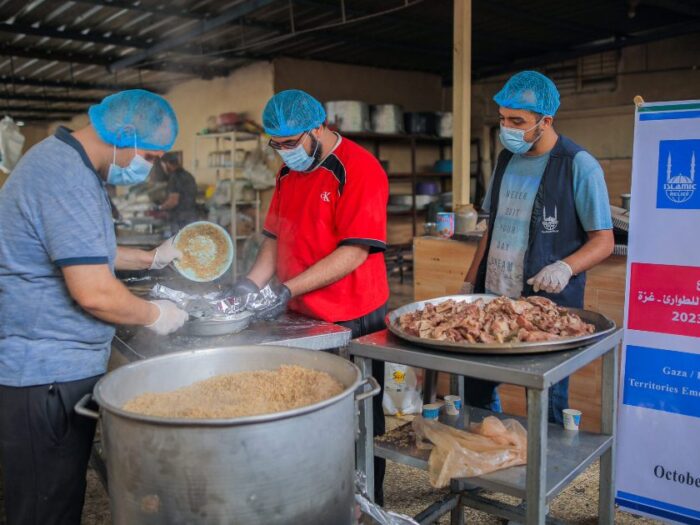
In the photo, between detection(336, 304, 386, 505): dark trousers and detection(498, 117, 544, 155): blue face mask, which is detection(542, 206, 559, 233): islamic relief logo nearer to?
detection(498, 117, 544, 155): blue face mask

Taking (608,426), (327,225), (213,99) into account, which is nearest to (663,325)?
(608,426)

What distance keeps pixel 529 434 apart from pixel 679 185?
141 centimetres

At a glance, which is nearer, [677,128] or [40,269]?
[40,269]

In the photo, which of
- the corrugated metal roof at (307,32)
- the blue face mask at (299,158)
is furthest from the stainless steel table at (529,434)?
the corrugated metal roof at (307,32)

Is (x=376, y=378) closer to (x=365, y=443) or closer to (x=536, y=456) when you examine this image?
(x=365, y=443)

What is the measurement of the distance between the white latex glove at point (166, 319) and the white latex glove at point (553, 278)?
4.51 ft

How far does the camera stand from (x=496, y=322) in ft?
6.80

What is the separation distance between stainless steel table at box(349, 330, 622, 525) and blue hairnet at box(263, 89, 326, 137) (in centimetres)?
95

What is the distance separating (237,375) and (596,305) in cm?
261

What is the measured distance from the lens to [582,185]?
257 cm

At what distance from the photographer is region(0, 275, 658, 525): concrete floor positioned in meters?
2.92

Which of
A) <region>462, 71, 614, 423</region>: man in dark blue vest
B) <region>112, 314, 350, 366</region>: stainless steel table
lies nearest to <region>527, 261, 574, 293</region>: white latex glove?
<region>462, 71, 614, 423</region>: man in dark blue vest

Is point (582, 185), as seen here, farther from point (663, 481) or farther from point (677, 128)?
point (663, 481)

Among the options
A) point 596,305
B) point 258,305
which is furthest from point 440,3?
point 258,305
